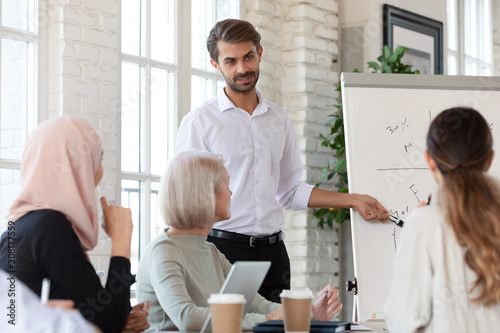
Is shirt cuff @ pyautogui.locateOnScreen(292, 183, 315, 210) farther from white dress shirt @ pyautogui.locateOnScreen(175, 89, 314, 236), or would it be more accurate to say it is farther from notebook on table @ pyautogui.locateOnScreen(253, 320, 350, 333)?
notebook on table @ pyautogui.locateOnScreen(253, 320, 350, 333)

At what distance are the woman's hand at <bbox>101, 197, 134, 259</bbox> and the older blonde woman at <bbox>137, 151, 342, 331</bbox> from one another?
19 centimetres

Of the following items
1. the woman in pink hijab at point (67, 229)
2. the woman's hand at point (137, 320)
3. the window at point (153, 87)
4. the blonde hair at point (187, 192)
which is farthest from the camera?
the window at point (153, 87)

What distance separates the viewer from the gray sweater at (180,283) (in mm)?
1999

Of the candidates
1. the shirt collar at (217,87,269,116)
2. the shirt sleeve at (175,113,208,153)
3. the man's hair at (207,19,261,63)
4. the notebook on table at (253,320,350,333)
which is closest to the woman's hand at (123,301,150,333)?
the notebook on table at (253,320,350,333)

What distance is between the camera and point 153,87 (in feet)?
13.2

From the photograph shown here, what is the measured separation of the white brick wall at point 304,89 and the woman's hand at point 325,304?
2.27 meters

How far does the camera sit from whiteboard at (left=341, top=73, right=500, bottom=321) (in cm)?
302

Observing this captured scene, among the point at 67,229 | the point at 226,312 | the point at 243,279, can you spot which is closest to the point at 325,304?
the point at 243,279

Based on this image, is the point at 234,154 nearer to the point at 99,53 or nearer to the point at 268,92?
the point at 99,53

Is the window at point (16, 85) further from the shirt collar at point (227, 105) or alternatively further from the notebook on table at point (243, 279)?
the notebook on table at point (243, 279)

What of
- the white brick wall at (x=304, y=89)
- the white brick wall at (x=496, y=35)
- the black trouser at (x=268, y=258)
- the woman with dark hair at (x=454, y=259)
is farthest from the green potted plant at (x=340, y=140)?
the woman with dark hair at (x=454, y=259)

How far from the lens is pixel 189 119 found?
3.13m

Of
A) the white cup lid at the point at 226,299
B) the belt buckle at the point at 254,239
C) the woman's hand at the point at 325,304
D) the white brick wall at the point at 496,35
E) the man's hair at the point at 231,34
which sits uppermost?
the white brick wall at the point at 496,35

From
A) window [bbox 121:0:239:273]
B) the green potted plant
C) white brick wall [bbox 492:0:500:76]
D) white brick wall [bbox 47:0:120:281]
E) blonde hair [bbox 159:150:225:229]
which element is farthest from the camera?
white brick wall [bbox 492:0:500:76]
